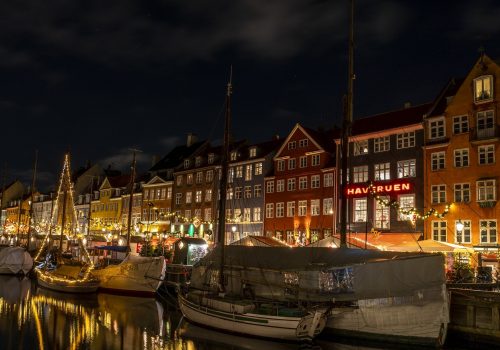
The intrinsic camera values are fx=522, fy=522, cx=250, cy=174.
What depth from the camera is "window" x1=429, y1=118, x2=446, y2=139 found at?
44.4 metres

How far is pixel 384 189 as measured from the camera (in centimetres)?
4719

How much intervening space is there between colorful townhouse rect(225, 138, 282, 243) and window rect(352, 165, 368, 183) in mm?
13639

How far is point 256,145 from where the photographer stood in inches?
2569

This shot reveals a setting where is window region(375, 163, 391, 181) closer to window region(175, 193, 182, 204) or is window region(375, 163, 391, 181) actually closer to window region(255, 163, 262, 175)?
window region(255, 163, 262, 175)

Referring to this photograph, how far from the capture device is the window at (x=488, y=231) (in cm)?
3985

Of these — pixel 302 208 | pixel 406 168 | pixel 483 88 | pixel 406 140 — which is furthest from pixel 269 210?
pixel 483 88

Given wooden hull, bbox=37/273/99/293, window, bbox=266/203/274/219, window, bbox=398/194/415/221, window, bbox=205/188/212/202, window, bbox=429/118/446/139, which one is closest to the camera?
wooden hull, bbox=37/273/99/293

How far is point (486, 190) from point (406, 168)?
7.71m

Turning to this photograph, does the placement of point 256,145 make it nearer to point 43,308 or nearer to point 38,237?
point 43,308

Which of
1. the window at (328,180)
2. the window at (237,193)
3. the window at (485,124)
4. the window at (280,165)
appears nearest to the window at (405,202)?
the window at (485,124)

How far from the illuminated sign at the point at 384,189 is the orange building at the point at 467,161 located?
1.94 m

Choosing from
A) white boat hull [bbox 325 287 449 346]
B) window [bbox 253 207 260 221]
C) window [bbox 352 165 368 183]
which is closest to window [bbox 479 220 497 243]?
window [bbox 352 165 368 183]

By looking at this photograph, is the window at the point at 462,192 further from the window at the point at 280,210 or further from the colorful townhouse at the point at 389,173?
the window at the point at 280,210

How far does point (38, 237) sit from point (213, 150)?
111ft
